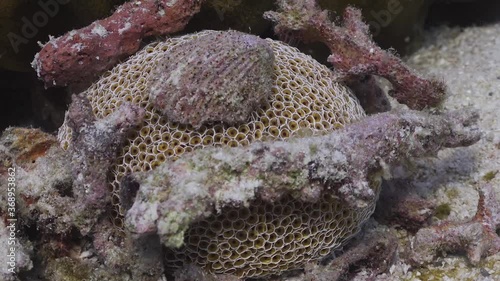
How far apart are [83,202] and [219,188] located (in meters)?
1.10

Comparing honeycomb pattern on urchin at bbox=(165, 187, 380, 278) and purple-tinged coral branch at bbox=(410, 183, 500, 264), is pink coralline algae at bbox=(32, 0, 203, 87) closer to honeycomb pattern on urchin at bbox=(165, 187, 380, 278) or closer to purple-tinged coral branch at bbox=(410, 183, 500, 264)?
honeycomb pattern on urchin at bbox=(165, 187, 380, 278)

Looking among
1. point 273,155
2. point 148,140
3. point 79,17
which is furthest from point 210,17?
point 273,155

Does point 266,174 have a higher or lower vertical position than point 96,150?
higher

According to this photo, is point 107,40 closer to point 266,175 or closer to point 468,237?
point 266,175

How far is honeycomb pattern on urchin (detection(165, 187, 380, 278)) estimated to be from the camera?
3.54 metres

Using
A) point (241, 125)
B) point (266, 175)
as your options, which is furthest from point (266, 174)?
point (241, 125)

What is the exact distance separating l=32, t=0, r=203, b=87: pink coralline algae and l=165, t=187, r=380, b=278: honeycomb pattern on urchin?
1651 mm

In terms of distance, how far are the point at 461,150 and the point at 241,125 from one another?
2.42 m

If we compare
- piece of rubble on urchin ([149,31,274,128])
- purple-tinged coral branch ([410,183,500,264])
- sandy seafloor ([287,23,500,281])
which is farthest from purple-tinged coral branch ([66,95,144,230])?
purple-tinged coral branch ([410,183,500,264])

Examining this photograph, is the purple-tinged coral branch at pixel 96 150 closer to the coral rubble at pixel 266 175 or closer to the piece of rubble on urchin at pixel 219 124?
the piece of rubble on urchin at pixel 219 124

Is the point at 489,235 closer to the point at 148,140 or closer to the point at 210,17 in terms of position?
the point at 148,140

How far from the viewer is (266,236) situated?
3658mm

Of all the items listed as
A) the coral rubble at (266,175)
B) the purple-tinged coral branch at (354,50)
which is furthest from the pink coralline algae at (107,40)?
the coral rubble at (266,175)

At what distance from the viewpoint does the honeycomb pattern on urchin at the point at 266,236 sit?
11.6 feet
